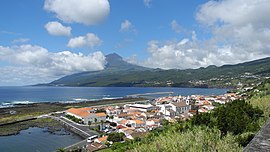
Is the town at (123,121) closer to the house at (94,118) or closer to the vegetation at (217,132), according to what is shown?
the house at (94,118)

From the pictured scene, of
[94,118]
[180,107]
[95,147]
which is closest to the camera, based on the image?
[95,147]

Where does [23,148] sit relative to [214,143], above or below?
below

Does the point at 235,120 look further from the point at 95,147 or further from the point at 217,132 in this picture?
the point at 95,147

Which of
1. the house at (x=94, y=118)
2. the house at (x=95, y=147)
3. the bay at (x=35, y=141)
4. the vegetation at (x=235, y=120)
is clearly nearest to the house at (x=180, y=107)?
the house at (x=94, y=118)

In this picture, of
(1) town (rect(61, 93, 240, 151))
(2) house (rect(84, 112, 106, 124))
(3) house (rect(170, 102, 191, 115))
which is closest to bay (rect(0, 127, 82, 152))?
(1) town (rect(61, 93, 240, 151))

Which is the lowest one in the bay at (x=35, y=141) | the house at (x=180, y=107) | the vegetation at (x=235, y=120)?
the bay at (x=35, y=141)

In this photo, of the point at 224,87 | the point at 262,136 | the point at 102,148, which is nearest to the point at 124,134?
the point at 102,148

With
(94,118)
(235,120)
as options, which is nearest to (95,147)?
(235,120)

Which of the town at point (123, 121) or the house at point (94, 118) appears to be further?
the house at point (94, 118)

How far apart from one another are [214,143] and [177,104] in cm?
5854

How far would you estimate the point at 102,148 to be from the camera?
3344cm

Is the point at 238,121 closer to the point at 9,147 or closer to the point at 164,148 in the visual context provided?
the point at 164,148

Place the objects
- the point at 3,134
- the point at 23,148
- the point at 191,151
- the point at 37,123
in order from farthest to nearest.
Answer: the point at 37,123 < the point at 3,134 < the point at 23,148 < the point at 191,151

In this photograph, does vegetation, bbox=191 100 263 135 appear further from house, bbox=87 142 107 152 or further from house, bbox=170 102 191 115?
house, bbox=170 102 191 115
